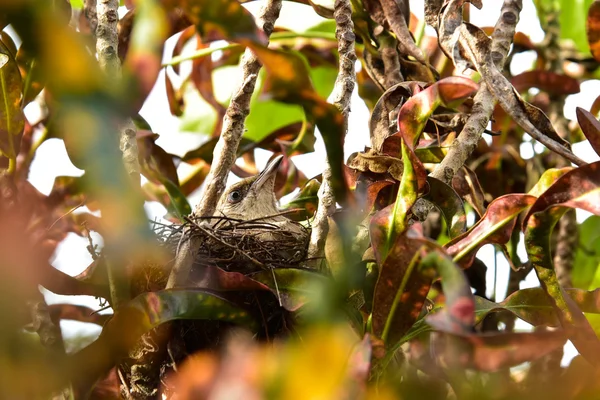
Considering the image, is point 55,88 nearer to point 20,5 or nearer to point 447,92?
point 20,5

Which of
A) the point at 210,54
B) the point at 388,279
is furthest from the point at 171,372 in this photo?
the point at 210,54

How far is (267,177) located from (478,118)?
1470 millimetres

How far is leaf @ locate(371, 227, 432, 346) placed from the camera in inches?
49.7

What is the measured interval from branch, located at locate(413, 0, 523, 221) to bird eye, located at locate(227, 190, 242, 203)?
1588mm

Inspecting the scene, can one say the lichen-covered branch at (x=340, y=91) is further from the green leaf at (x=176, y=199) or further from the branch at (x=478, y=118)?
the green leaf at (x=176, y=199)

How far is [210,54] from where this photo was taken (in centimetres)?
263

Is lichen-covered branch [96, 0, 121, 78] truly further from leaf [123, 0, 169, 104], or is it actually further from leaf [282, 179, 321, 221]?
leaf [282, 179, 321, 221]

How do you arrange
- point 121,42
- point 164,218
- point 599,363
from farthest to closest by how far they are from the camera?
point 164,218
point 121,42
point 599,363

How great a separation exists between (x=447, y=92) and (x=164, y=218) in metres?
1.49

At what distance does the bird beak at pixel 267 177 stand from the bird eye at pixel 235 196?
0.39 feet

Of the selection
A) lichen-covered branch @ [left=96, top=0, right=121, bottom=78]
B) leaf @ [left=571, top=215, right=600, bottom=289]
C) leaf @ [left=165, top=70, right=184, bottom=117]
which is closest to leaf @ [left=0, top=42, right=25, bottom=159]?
lichen-covered branch @ [left=96, top=0, right=121, bottom=78]

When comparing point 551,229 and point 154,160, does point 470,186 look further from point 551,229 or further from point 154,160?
point 154,160

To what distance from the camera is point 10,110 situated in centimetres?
195

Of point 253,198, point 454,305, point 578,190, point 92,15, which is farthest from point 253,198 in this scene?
point 454,305
